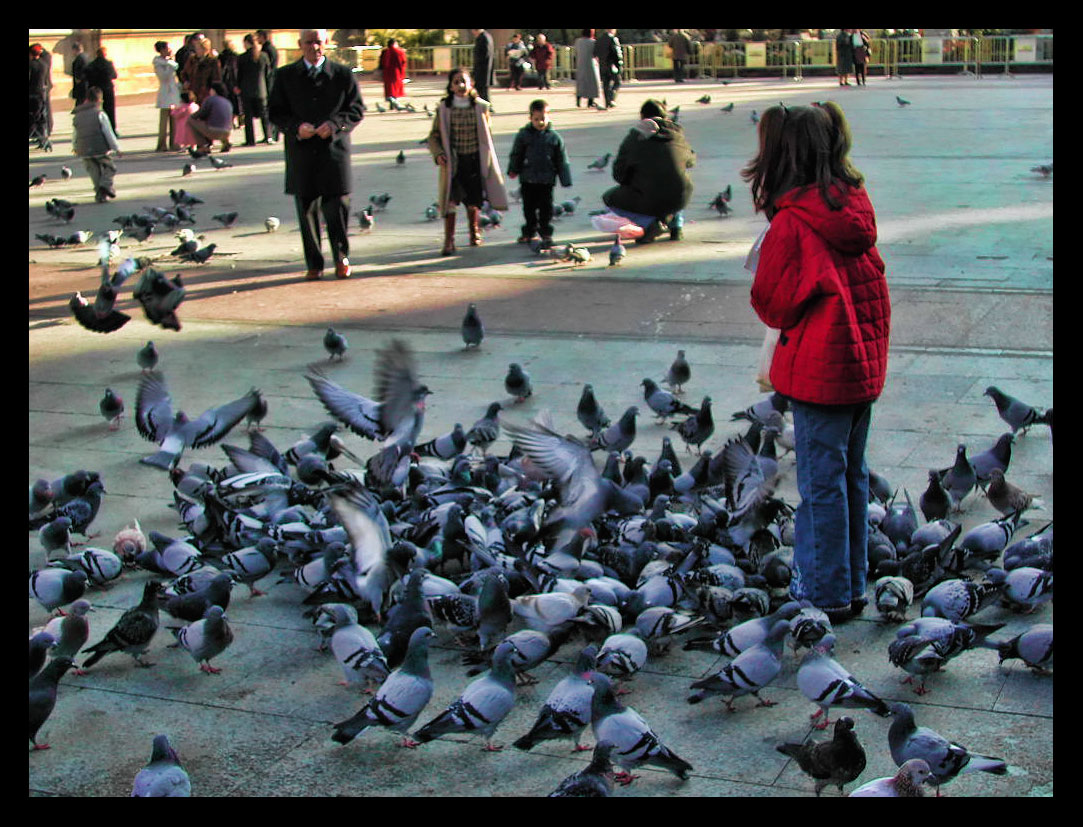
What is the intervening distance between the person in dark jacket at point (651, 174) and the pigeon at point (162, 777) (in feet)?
32.8

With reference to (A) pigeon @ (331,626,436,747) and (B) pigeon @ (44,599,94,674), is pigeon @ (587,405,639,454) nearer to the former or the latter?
(A) pigeon @ (331,626,436,747)

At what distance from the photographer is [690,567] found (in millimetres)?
5449

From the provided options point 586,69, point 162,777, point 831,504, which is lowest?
point 162,777

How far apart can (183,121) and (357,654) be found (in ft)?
61.0

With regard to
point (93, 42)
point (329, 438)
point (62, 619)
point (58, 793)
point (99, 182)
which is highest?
point (93, 42)

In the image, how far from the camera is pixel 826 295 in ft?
15.2

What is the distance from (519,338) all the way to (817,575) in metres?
5.27

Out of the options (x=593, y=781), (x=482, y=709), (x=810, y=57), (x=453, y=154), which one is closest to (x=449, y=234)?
(x=453, y=154)

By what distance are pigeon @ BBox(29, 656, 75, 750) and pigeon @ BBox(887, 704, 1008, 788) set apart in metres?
2.74

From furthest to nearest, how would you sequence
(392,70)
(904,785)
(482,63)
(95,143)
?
(392,70) → (482,63) → (95,143) → (904,785)

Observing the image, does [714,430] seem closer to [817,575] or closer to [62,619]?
[817,575]

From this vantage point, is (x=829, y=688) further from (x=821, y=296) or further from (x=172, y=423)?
(x=172, y=423)

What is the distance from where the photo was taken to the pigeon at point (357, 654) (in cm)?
470
